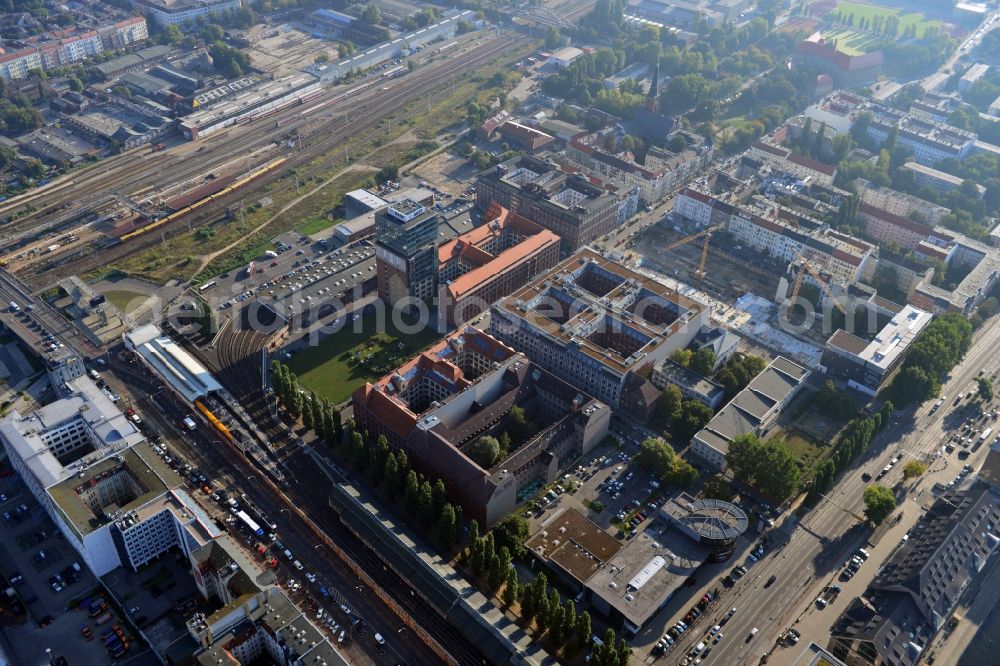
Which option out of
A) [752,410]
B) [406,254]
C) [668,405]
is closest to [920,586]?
[752,410]

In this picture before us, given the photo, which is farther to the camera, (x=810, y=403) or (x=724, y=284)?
(x=724, y=284)

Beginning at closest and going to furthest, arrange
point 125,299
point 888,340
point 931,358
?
point 931,358 → point 888,340 → point 125,299

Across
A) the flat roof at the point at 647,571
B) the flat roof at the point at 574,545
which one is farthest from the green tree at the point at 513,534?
the flat roof at the point at 647,571

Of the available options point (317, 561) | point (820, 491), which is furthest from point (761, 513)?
point (317, 561)

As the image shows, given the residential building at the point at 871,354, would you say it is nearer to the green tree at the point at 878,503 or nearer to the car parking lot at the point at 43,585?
the green tree at the point at 878,503

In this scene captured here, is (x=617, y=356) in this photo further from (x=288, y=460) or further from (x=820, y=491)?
(x=288, y=460)

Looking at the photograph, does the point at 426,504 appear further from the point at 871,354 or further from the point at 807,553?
the point at 871,354
